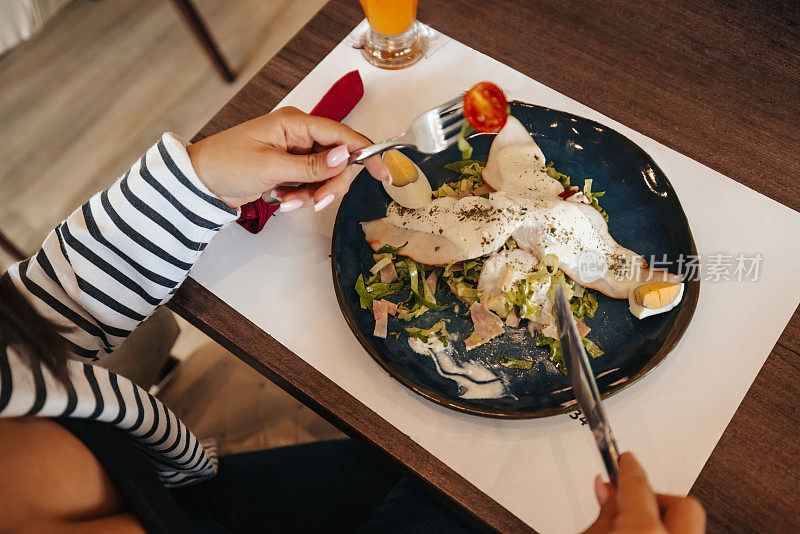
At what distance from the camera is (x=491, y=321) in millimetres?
896

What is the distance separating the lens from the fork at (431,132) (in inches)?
35.4

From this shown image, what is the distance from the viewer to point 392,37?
115cm

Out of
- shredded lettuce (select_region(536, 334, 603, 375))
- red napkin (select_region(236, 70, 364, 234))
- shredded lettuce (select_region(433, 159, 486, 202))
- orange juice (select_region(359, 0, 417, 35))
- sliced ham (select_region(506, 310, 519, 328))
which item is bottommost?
shredded lettuce (select_region(536, 334, 603, 375))

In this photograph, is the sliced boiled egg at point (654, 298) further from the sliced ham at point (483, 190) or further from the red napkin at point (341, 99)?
the red napkin at point (341, 99)

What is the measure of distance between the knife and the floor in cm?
181

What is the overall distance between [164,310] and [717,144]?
118 cm

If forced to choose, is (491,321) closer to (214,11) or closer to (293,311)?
(293,311)

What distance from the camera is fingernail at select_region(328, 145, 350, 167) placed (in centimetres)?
90

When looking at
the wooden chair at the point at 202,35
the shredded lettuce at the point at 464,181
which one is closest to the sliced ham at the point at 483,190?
the shredded lettuce at the point at 464,181

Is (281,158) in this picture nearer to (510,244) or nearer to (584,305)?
(510,244)

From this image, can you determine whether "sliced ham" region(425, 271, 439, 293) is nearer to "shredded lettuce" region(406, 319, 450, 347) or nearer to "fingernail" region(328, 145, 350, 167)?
"shredded lettuce" region(406, 319, 450, 347)

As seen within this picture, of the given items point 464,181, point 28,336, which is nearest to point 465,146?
point 464,181

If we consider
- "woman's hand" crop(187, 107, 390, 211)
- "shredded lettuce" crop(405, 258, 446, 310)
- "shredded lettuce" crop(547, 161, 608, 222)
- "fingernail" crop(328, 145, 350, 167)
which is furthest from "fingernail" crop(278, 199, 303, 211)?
"shredded lettuce" crop(547, 161, 608, 222)

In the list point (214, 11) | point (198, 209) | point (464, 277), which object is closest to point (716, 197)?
point (464, 277)
